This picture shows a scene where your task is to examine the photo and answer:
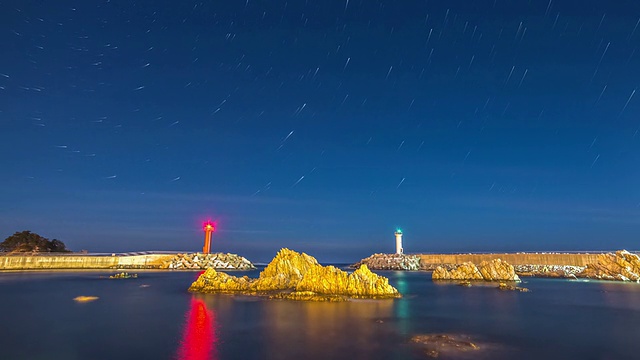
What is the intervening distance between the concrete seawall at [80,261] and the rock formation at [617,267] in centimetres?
11522

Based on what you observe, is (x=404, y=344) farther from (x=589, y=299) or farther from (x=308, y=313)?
(x=589, y=299)

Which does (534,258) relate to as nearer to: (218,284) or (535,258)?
(535,258)

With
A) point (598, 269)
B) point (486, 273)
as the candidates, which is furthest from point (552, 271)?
point (486, 273)

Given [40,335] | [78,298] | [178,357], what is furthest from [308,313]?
[78,298]

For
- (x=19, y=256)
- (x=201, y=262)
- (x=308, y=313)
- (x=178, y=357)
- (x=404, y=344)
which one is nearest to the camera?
(x=178, y=357)

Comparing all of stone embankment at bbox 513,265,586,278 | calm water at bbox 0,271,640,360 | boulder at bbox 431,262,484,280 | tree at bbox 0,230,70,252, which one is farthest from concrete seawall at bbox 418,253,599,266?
tree at bbox 0,230,70,252

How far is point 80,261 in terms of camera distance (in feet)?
347

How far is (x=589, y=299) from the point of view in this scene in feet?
140

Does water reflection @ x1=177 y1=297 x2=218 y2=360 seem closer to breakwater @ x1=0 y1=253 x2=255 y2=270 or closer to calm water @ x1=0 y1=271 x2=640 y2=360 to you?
calm water @ x1=0 y1=271 x2=640 y2=360

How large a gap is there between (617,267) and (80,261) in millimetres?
131155

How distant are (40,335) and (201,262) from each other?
10018cm

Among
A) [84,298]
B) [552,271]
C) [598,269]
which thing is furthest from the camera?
[552,271]

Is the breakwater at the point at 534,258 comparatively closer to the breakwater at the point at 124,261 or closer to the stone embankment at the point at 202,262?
the stone embankment at the point at 202,262

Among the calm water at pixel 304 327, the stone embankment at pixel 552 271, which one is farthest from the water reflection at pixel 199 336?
the stone embankment at pixel 552 271
